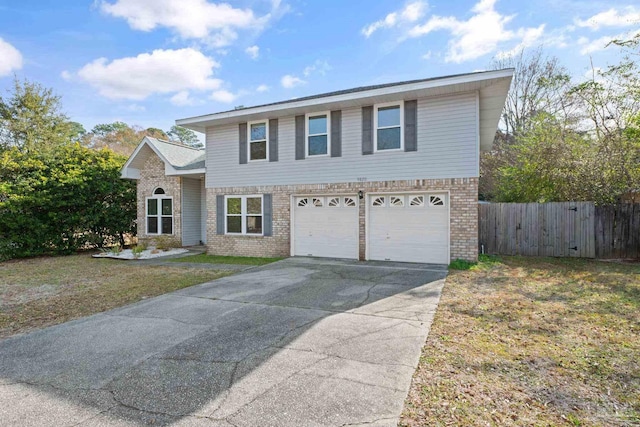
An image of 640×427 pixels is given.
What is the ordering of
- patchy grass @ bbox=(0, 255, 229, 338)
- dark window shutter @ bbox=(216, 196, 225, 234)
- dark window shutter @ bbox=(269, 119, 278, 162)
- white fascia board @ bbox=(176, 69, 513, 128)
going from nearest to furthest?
1. patchy grass @ bbox=(0, 255, 229, 338)
2. white fascia board @ bbox=(176, 69, 513, 128)
3. dark window shutter @ bbox=(269, 119, 278, 162)
4. dark window shutter @ bbox=(216, 196, 225, 234)

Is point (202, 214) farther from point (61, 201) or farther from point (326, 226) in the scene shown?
point (326, 226)

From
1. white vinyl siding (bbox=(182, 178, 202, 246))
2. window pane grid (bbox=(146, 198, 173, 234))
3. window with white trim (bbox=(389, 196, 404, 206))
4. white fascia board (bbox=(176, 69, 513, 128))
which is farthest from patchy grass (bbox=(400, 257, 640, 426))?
window pane grid (bbox=(146, 198, 173, 234))

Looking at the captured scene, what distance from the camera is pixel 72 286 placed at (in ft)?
25.1

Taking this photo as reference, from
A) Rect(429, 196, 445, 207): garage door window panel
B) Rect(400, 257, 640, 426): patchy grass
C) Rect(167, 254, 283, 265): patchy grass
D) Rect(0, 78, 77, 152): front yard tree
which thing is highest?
Rect(0, 78, 77, 152): front yard tree

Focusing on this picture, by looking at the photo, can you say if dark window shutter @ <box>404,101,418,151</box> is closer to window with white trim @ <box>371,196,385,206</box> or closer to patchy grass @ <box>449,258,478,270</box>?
window with white trim @ <box>371,196,385,206</box>

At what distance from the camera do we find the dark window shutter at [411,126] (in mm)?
9562

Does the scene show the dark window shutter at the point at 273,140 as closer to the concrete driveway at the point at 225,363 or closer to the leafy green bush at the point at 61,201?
the concrete driveway at the point at 225,363

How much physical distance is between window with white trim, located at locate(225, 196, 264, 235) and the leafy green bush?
21.1 ft

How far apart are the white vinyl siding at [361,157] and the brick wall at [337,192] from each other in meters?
0.21

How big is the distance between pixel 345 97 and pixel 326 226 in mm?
4050

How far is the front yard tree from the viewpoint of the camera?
893 inches

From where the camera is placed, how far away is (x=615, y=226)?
34.7ft

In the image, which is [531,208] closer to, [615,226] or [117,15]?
[615,226]

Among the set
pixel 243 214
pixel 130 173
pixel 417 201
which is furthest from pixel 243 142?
pixel 417 201
